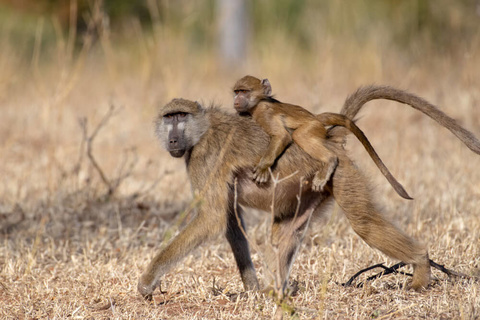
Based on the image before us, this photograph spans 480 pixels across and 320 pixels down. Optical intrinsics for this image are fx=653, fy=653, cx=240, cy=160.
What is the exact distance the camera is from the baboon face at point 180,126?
399 cm

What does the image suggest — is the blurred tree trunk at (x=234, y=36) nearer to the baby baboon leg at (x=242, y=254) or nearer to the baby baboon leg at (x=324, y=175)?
the baby baboon leg at (x=242, y=254)

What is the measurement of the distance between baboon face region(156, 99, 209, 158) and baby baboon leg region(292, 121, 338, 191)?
62 centimetres

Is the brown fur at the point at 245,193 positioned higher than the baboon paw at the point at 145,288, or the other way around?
the brown fur at the point at 245,193

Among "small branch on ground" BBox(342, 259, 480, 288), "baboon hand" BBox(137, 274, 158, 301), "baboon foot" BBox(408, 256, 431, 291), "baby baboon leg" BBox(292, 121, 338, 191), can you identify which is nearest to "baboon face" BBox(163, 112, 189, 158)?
"baby baboon leg" BBox(292, 121, 338, 191)

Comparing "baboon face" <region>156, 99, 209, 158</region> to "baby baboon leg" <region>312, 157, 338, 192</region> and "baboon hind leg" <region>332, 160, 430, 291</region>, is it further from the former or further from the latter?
"baboon hind leg" <region>332, 160, 430, 291</region>

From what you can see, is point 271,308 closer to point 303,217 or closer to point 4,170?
point 303,217

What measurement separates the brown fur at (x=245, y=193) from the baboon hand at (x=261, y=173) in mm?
64

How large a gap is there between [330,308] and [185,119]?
4.72ft

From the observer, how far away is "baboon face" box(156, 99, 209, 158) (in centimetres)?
399

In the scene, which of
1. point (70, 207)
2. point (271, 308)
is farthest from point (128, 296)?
point (70, 207)

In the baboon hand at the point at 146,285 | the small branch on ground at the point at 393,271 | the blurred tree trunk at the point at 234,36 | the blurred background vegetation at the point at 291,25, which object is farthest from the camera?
the blurred tree trunk at the point at 234,36

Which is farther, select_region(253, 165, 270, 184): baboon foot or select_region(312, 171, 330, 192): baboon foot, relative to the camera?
select_region(253, 165, 270, 184): baboon foot

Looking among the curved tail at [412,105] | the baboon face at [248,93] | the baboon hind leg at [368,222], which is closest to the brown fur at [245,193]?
the baboon hind leg at [368,222]

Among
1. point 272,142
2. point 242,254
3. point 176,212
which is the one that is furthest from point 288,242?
point 176,212
